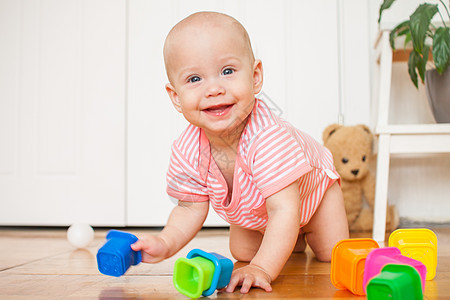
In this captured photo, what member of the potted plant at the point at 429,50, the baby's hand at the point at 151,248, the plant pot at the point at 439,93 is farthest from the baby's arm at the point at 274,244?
the plant pot at the point at 439,93

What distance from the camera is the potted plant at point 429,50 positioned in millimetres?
1227

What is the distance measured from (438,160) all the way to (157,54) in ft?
3.77

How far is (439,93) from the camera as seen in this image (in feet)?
4.53

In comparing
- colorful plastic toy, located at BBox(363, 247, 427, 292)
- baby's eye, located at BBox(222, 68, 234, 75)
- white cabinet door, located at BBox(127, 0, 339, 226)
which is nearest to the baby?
baby's eye, located at BBox(222, 68, 234, 75)

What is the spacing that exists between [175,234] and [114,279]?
13cm

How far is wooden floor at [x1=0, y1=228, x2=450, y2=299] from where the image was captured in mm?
646

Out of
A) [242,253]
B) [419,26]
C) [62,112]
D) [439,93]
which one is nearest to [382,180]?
[439,93]

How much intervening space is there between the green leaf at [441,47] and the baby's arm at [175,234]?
32.3 inches

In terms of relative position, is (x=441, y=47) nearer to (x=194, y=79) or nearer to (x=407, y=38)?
(x=407, y=38)

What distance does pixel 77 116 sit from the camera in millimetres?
1789

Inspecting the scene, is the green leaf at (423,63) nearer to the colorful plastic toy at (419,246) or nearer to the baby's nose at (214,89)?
the colorful plastic toy at (419,246)

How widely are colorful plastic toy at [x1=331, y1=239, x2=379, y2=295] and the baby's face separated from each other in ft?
0.89

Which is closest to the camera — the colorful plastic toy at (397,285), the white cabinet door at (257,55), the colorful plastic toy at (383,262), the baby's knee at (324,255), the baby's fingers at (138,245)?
the colorful plastic toy at (397,285)

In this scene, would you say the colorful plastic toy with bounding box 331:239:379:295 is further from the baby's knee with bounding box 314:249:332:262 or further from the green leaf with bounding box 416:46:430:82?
the green leaf with bounding box 416:46:430:82
